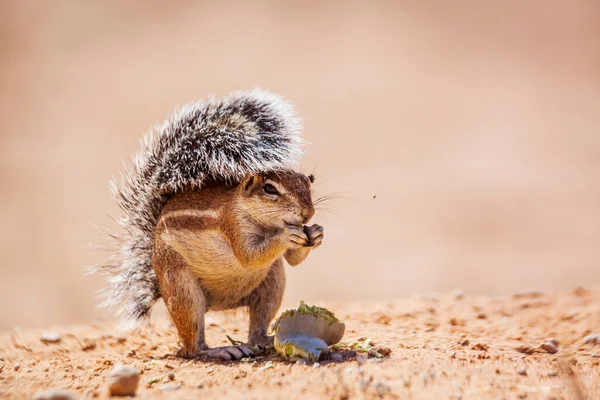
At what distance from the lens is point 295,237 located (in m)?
6.45

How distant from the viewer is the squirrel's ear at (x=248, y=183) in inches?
266

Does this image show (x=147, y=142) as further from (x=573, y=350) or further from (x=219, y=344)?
(x=573, y=350)

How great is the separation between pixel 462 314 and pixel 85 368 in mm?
4786

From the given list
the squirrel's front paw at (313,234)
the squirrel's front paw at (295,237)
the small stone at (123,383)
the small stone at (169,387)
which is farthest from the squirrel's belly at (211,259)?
the small stone at (123,383)

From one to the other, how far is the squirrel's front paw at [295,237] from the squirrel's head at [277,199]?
0.59 ft

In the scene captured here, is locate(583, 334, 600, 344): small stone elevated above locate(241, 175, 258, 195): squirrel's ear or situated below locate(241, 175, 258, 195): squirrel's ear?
below

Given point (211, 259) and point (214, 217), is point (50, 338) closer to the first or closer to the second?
point (211, 259)

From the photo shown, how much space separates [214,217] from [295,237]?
0.85m

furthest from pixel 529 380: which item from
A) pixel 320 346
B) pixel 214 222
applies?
pixel 214 222

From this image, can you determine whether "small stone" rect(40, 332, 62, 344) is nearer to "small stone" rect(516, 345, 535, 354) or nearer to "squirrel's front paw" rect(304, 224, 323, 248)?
"squirrel's front paw" rect(304, 224, 323, 248)

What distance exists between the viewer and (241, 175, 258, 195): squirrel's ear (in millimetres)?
6766

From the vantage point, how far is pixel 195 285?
22.6 feet

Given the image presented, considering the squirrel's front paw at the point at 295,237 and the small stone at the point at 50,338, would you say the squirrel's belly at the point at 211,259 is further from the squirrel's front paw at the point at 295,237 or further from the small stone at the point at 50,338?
the small stone at the point at 50,338

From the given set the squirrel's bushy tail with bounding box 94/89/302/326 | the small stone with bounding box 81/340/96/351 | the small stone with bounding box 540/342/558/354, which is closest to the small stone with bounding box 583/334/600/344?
the small stone with bounding box 540/342/558/354
